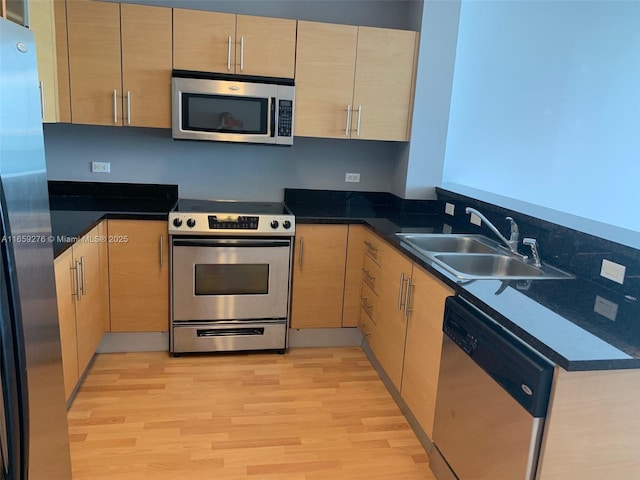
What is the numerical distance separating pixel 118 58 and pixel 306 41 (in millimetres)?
1138

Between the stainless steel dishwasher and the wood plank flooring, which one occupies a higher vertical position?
the stainless steel dishwasher

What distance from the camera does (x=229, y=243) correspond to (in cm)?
294

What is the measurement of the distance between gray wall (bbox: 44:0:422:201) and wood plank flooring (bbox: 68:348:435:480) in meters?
1.21

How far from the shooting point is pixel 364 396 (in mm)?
2738

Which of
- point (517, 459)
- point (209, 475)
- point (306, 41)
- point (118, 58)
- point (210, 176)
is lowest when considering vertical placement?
point (209, 475)

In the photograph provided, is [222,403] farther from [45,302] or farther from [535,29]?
[535,29]

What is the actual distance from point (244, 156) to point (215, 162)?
209mm

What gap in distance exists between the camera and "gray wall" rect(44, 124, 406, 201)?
3.26 metres

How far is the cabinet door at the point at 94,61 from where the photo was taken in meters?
2.79

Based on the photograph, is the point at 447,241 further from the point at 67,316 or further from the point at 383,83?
the point at 67,316

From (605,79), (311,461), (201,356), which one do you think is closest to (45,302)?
(311,461)

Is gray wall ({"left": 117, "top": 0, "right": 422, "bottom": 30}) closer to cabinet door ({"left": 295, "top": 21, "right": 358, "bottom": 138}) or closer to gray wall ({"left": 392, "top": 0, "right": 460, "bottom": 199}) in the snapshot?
gray wall ({"left": 392, "top": 0, "right": 460, "bottom": 199})

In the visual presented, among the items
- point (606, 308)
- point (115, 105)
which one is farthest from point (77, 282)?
point (606, 308)

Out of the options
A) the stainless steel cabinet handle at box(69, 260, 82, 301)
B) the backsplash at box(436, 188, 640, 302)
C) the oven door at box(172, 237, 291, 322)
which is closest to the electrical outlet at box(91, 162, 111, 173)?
the oven door at box(172, 237, 291, 322)
